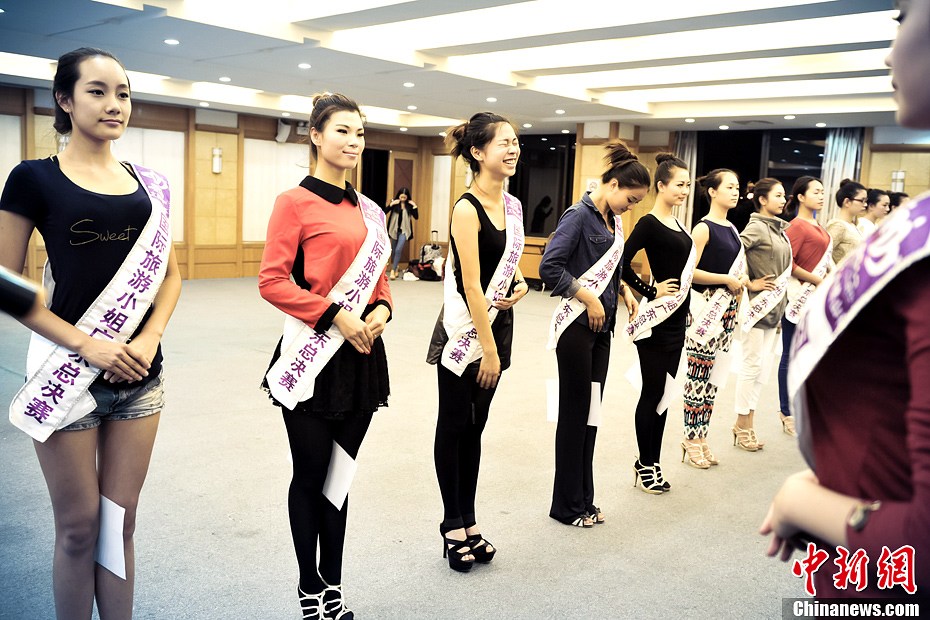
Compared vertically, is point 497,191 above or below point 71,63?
below

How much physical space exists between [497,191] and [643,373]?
4.03 ft

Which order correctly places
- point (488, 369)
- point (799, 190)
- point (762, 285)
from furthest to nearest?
1. point (799, 190)
2. point (762, 285)
3. point (488, 369)

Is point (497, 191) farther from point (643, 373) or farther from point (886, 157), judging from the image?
point (886, 157)

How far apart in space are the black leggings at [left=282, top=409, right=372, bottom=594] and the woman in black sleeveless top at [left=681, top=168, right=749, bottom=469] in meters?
Answer: 2.10

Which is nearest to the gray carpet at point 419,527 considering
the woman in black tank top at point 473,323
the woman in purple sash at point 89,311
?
the woman in black tank top at point 473,323

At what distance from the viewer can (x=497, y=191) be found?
2533 millimetres

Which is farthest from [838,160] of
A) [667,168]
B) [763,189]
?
[667,168]

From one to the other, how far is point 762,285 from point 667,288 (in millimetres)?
1015

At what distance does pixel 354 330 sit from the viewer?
77.8 inches

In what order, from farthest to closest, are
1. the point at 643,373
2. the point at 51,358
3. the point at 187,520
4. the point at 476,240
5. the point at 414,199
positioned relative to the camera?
the point at 414,199 → the point at 643,373 → the point at 187,520 → the point at 476,240 → the point at 51,358

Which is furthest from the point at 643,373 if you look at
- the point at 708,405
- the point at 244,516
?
the point at 244,516

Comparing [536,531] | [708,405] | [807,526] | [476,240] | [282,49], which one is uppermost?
[282,49]

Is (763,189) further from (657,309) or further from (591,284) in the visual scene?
(591,284)

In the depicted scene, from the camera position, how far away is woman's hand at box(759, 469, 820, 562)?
0.80 m
